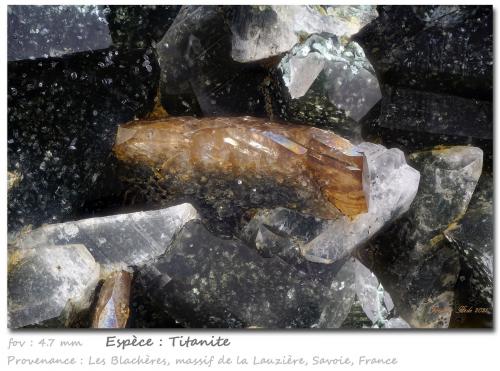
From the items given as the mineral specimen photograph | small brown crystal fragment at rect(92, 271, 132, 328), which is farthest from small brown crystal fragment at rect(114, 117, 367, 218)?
small brown crystal fragment at rect(92, 271, 132, 328)

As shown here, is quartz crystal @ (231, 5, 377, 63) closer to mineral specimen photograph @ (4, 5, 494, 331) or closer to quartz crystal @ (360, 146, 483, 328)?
mineral specimen photograph @ (4, 5, 494, 331)

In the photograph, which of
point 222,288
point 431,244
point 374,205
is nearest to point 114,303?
point 222,288

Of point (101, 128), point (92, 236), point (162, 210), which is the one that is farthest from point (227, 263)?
point (101, 128)

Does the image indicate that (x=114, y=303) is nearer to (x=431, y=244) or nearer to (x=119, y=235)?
(x=119, y=235)

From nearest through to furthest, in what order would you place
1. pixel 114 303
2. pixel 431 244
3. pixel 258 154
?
pixel 114 303 < pixel 258 154 < pixel 431 244

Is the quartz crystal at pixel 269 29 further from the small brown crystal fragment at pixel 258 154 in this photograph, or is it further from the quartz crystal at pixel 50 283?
the quartz crystal at pixel 50 283

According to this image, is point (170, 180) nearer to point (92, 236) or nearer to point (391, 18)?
point (92, 236)
